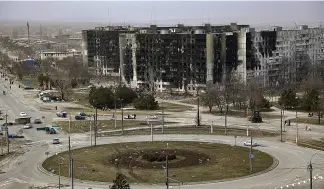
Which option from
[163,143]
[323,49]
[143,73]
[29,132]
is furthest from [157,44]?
[163,143]

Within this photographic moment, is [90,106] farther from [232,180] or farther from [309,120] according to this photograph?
[232,180]

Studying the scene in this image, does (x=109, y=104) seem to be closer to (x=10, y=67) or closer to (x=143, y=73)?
(x=143, y=73)

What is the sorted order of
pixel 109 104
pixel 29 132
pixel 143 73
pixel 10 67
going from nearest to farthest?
pixel 29 132 < pixel 109 104 < pixel 143 73 < pixel 10 67

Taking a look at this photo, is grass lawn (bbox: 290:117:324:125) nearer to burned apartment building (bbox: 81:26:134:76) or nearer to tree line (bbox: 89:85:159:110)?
tree line (bbox: 89:85:159:110)

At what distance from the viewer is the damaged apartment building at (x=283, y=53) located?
6519 cm

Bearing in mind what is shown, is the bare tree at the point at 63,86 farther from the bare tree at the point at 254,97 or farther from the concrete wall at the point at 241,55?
the bare tree at the point at 254,97

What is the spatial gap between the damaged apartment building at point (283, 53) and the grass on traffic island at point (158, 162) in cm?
3008

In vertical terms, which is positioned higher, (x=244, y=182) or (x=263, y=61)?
(x=263, y=61)

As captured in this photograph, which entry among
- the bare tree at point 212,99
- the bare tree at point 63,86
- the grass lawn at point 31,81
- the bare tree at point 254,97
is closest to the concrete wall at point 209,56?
the bare tree at point 254,97

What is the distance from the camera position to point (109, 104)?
5625cm

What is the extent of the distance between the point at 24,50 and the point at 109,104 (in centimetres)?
9072

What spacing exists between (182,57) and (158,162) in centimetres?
3518

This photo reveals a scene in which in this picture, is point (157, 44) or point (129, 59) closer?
point (157, 44)

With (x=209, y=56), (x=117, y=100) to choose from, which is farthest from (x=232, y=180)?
(x=209, y=56)
